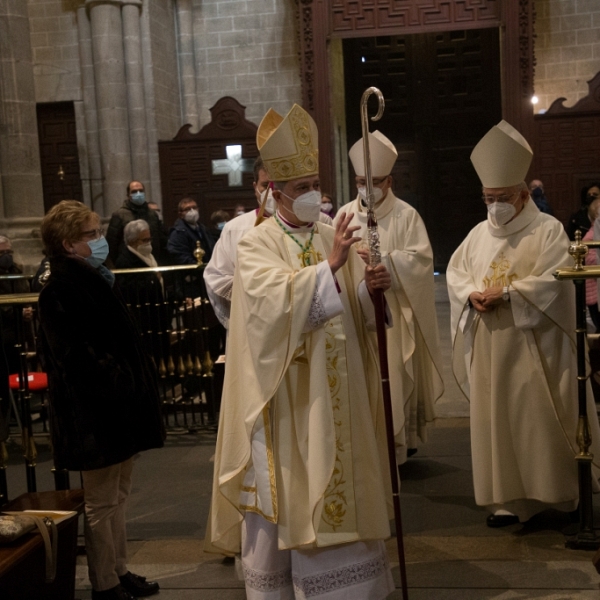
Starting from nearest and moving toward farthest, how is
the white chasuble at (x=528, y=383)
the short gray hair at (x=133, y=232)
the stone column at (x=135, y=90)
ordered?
the white chasuble at (x=528, y=383) < the short gray hair at (x=133, y=232) < the stone column at (x=135, y=90)

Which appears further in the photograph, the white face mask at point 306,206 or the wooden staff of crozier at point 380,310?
the white face mask at point 306,206

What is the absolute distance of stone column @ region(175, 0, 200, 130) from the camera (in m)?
14.2

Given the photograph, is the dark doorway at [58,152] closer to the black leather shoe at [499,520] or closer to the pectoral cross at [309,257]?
the black leather shoe at [499,520]

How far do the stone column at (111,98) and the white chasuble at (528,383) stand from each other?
9397mm

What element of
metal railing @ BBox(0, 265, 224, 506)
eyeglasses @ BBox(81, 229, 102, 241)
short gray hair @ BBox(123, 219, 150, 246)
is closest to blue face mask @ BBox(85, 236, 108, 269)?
eyeglasses @ BBox(81, 229, 102, 241)

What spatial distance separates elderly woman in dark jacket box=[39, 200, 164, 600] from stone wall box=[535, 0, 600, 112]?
37.8 feet

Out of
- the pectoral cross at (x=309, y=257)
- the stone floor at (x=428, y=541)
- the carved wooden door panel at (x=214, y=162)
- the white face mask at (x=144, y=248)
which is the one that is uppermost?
the carved wooden door panel at (x=214, y=162)

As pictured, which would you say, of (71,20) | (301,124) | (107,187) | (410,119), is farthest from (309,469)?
(410,119)

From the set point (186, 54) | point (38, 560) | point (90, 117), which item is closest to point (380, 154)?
point (38, 560)

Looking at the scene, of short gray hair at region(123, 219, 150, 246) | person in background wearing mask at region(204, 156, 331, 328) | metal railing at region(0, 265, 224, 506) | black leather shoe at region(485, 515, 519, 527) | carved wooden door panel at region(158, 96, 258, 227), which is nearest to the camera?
black leather shoe at region(485, 515, 519, 527)

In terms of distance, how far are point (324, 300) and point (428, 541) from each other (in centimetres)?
155

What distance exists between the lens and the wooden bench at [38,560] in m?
2.95

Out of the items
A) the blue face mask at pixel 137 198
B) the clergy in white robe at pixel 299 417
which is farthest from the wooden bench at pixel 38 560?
the blue face mask at pixel 137 198

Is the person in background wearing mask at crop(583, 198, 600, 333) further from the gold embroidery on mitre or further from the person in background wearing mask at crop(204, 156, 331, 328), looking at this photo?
the person in background wearing mask at crop(204, 156, 331, 328)
